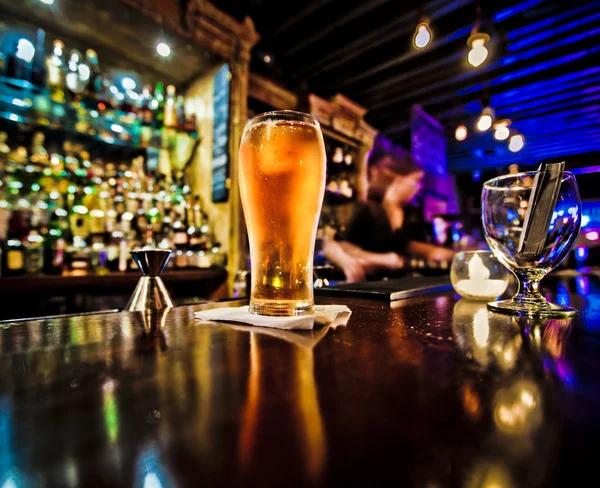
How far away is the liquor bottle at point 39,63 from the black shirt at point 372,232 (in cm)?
326

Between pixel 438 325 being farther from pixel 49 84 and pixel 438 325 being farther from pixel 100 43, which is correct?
pixel 100 43

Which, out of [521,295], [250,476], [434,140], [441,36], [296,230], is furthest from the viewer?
[434,140]

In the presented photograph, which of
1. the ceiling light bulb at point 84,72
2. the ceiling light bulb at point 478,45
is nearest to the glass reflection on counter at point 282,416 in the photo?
the ceiling light bulb at point 84,72

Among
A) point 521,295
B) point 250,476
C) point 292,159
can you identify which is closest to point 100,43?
point 292,159

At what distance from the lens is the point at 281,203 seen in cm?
59

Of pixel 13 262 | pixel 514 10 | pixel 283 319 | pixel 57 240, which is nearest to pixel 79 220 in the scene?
pixel 57 240

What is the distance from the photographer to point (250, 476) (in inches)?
5.6

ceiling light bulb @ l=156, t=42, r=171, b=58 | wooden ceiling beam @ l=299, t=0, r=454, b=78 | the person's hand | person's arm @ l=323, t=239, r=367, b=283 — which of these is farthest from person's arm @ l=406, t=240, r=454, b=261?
ceiling light bulb @ l=156, t=42, r=171, b=58

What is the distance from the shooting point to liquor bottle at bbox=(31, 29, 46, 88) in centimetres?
227

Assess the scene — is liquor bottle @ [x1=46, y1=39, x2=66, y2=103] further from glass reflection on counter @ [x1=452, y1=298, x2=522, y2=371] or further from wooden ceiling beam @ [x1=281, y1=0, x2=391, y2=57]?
glass reflection on counter @ [x1=452, y1=298, x2=522, y2=371]

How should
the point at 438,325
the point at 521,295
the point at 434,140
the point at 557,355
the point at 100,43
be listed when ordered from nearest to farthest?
the point at 557,355 < the point at 438,325 < the point at 521,295 < the point at 100,43 < the point at 434,140

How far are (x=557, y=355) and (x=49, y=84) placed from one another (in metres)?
2.88

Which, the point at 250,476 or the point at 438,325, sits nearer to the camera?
the point at 250,476

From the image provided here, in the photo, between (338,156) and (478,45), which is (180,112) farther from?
(478,45)
